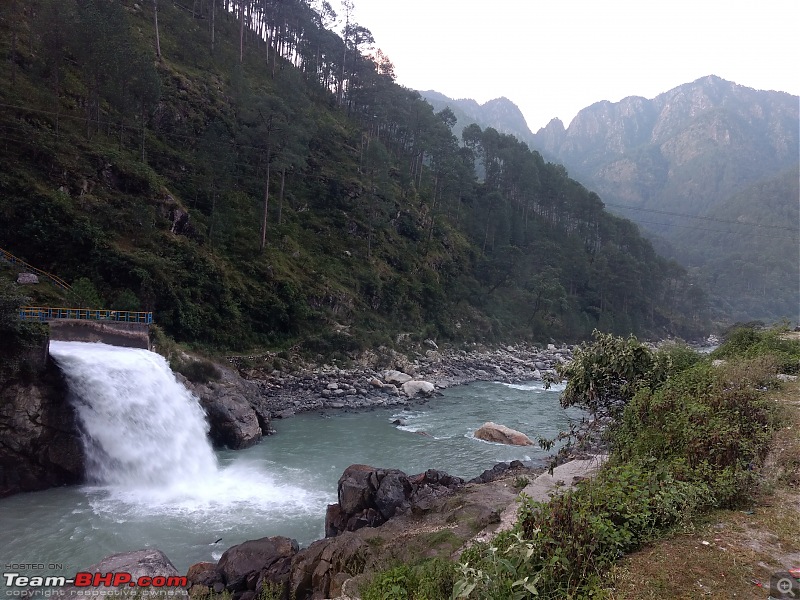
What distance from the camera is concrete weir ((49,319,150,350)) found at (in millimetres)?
16484

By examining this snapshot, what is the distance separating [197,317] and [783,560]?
25068mm

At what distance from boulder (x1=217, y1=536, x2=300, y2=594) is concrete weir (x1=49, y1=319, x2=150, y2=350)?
1197 cm

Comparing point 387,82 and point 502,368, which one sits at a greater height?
point 387,82

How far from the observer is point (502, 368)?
122 ft

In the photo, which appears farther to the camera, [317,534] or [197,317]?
[197,317]

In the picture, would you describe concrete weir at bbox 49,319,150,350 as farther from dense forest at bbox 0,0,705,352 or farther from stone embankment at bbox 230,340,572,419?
stone embankment at bbox 230,340,572,419

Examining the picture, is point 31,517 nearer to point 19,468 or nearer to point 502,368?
point 19,468

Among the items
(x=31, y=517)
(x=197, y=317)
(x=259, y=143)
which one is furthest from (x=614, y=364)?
(x=259, y=143)

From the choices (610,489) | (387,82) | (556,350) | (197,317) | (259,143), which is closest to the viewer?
(610,489)

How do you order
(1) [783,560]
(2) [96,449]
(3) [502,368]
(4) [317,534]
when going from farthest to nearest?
(3) [502,368] → (2) [96,449] → (4) [317,534] → (1) [783,560]

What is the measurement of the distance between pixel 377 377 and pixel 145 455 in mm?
15776

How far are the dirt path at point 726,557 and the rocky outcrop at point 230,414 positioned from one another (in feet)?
52.9

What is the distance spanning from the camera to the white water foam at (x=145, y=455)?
13.0 m

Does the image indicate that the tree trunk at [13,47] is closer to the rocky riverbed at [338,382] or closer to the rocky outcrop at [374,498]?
the rocky riverbed at [338,382]
